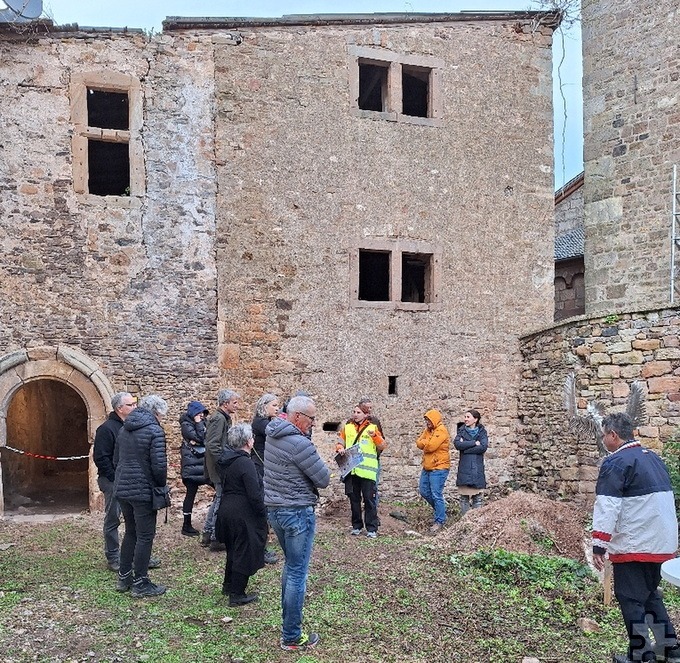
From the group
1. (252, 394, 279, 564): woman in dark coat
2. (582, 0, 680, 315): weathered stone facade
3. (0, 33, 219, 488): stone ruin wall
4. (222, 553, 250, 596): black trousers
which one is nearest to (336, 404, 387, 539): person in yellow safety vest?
(252, 394, 279, 564): woman in dark coat

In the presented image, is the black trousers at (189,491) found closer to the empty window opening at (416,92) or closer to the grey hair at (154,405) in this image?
the grey hair at (154,405)

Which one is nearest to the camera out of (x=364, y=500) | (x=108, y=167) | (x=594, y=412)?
(x=364, y=500)

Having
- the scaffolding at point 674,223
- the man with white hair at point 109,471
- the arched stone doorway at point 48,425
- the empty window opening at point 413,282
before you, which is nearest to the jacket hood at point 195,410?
the man with white hair at point 109,471

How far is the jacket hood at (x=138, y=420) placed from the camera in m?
5.23

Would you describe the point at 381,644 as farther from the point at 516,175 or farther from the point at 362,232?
the point at 516,175

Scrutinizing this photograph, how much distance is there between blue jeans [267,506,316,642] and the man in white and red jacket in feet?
5.82

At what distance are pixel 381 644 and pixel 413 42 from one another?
8314 mm

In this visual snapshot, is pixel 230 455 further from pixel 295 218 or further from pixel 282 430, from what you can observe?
pixel 295 218

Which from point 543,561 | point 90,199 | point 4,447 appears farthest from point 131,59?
point 543,561

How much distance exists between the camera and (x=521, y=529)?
6797mm

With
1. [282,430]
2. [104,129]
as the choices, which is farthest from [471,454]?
[104,129]

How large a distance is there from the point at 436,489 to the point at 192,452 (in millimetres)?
2892

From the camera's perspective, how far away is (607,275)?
1123cm

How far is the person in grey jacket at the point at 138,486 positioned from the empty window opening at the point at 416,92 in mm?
6950
